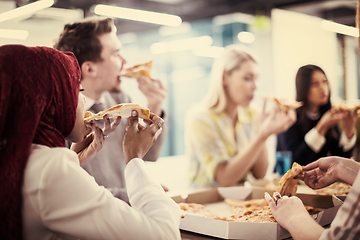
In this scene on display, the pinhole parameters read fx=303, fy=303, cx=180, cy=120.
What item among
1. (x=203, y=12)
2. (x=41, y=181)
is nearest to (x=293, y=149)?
(x=41, y=181)

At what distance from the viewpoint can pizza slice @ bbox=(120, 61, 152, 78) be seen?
1.63 metres

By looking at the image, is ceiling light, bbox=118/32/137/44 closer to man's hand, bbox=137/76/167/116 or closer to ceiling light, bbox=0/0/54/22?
ceiling light, bbox=0/0/54/22

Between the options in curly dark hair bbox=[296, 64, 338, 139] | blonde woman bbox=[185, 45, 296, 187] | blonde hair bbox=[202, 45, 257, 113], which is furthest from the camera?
blonde hair bbox=[202, 45, 257, 113]

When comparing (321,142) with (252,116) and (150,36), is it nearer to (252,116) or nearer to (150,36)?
(252,116)

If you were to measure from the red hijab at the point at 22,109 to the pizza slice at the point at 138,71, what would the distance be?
77 centimetres

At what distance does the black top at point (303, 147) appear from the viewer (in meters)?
1.90

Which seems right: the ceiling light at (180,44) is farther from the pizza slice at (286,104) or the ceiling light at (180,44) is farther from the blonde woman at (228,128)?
the pizza slice at (286,104)

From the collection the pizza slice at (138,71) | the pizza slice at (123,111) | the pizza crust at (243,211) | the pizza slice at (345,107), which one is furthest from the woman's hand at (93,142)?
the pizza slice at (345,107)

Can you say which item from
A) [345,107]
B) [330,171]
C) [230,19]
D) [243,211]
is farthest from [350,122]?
[230,19]

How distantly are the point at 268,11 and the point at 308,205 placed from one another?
12.2 ft

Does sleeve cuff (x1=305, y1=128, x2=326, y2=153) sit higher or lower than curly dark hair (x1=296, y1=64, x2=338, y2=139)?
lower

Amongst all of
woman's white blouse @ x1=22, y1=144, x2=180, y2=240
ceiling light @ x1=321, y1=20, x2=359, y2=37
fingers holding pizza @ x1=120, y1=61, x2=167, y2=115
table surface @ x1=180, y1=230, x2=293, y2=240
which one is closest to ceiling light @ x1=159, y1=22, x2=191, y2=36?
ceiling light @ x1=321, y1=20, x2=359, y2=37

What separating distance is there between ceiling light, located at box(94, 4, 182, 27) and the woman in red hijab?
2.88 meters

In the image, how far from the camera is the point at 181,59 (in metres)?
6.21
